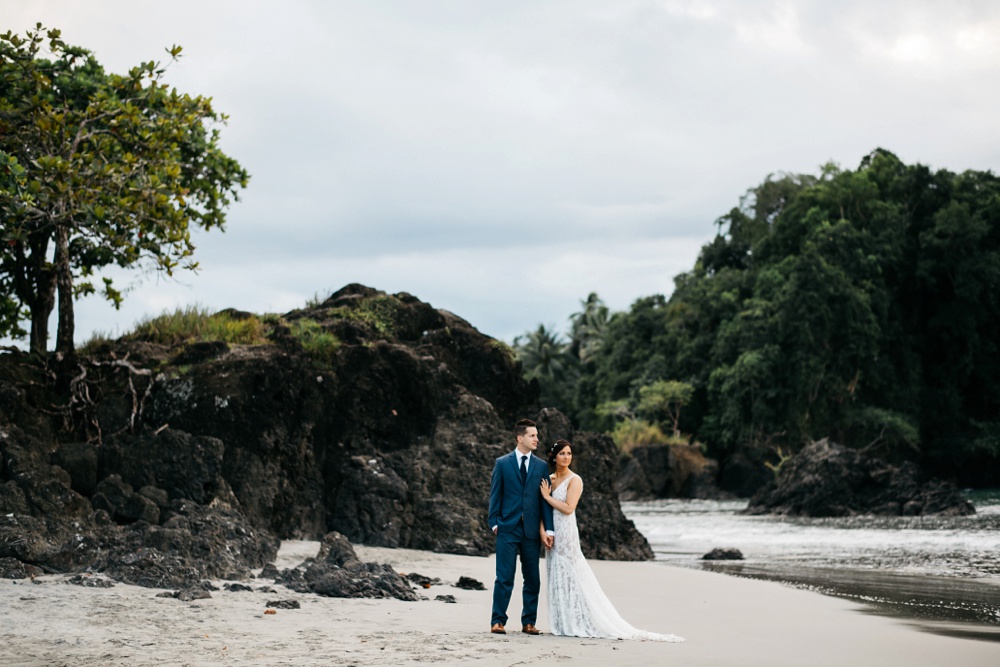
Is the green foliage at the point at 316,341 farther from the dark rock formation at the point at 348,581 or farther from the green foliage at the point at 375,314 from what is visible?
the dark rock formation at the point at 348,581

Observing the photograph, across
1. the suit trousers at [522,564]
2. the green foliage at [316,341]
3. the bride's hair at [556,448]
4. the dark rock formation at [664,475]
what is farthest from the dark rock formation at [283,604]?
the dark rock formation at [664,475]

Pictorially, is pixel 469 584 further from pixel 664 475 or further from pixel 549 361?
pixel 549 361

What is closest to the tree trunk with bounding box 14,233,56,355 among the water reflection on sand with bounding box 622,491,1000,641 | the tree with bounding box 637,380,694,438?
the water reflection on sand with bounding box 622,491,1000,641

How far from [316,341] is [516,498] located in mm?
7655

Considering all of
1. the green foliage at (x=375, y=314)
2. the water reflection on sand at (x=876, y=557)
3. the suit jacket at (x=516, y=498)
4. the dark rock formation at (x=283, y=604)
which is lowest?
the water reflection on sand at (x=876, y=557)

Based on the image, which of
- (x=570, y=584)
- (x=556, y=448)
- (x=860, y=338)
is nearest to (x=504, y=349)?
(x=556, y=448)

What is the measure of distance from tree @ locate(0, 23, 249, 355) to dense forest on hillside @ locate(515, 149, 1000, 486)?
36.4m

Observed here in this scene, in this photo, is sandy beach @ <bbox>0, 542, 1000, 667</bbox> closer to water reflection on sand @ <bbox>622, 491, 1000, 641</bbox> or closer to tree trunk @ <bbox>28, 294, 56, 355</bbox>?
water reflection on sand @ <bbox>622, 491, 1000, 641</bbox>

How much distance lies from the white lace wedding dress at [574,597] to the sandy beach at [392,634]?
0.22 meters

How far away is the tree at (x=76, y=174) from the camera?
12.0 m

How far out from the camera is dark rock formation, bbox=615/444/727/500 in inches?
1937

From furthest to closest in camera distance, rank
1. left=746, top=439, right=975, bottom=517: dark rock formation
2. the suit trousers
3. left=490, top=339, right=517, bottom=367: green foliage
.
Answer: left=746, top=439, right=975, bottom=517: dark rock formation < left=490, top=339, right=517, bottom=367: green foliage < the suit trousers

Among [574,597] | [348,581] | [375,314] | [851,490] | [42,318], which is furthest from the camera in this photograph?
[851,490]

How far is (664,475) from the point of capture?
50.0 metres
